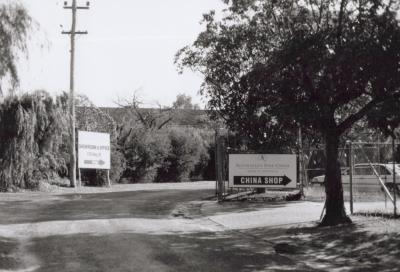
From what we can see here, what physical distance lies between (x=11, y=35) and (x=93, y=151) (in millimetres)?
22083

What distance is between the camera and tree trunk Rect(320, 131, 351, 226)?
14242 millimetres

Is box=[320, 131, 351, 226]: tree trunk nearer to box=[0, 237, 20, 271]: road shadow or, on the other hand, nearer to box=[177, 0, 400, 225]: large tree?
box=[177, 0, 400, 225]: large tree

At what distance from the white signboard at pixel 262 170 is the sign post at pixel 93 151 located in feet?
46.5

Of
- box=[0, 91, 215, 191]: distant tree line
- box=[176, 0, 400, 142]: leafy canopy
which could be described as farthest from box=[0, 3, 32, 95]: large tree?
box=[0, 91, 215, 191]: distant tree line

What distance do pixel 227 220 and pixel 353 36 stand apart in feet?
21.2

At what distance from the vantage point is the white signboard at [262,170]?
2097cm

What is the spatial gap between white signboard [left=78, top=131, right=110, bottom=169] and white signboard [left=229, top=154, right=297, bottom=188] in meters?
14.2

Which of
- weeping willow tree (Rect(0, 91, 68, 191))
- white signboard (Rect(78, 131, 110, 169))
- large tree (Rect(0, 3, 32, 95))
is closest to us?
large tree (Rect(0, 3, 32, 95))

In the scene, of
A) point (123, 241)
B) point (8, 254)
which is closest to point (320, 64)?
point (123, 241)

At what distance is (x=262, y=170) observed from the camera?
69.1ft

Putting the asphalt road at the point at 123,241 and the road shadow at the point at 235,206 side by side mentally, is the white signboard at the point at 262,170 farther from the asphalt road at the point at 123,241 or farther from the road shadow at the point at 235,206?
the asphalt road at the point at 123,241

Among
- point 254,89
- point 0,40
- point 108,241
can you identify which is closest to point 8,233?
point 108,241

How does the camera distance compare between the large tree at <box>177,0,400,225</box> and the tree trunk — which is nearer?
Answer: the large tree at <box>177,0,400,225</box>

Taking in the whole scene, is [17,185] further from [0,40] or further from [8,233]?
[0,40]
